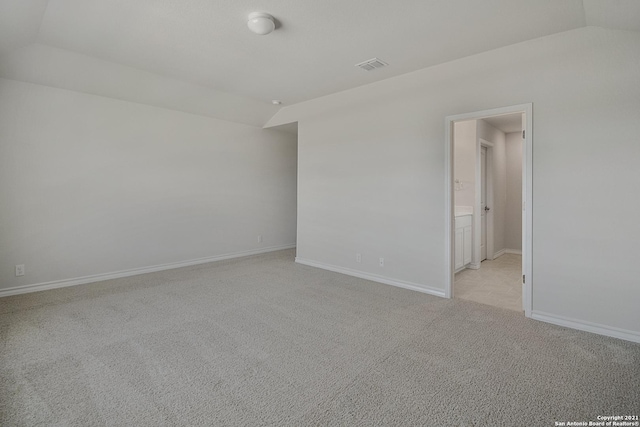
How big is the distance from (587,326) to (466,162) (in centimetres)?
306

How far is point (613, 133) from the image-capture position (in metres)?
2.51

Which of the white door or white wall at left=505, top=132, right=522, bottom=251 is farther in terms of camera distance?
white wall at left=505, top=132, right=522, bottom=251

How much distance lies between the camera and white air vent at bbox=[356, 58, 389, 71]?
11.1 feet

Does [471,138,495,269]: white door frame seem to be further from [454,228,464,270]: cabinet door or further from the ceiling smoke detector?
the ceiling smoke detector

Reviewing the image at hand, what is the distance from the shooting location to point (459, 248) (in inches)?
179

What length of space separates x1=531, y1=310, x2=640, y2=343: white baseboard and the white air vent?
306 cm

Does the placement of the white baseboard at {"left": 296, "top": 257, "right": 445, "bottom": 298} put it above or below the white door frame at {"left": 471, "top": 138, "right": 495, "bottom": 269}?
below

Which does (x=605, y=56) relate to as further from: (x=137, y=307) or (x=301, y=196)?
(x=137, y=307)

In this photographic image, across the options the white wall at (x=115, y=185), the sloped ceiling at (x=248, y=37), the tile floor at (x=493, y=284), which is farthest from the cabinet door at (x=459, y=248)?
the white wall at (x=115, y=185)

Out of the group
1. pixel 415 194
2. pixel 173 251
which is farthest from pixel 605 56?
pixel 173 251

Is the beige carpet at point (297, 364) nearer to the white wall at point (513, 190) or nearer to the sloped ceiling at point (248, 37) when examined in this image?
the sloped ceiling at point (248, 37)

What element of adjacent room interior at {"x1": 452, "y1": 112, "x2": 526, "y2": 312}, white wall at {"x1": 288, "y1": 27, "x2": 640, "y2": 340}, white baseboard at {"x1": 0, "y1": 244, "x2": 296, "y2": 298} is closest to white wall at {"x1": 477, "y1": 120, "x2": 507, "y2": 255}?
adjacent room interior at {"x1": 452, "y1": 112, "x2": 526, "y2": 312}

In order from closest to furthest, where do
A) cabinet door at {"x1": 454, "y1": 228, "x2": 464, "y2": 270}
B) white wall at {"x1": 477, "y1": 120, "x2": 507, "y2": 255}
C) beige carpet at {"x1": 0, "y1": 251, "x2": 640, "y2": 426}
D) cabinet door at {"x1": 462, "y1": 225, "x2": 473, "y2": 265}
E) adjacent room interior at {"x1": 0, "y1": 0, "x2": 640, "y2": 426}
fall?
1. beige carpet at {"x1": 0, "y1": 251, "x2": 640, "y2": 426}
2. adjacent room interior at {"x1": 0, "y1": 0, "x2": 640, "y2": 426}
3. cabinet door at {"x1": 454, "y1": 228, "x2": 464, "y2": 270}
4. cabinet door at {"x1": 462, "y1": 225, "x2": 473, "y2": 265}
5. white wall at {"x1": 477, "y1": 120, "x2": 507, "y2": 255}

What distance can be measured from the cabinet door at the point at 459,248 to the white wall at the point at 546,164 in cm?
Result: 105
